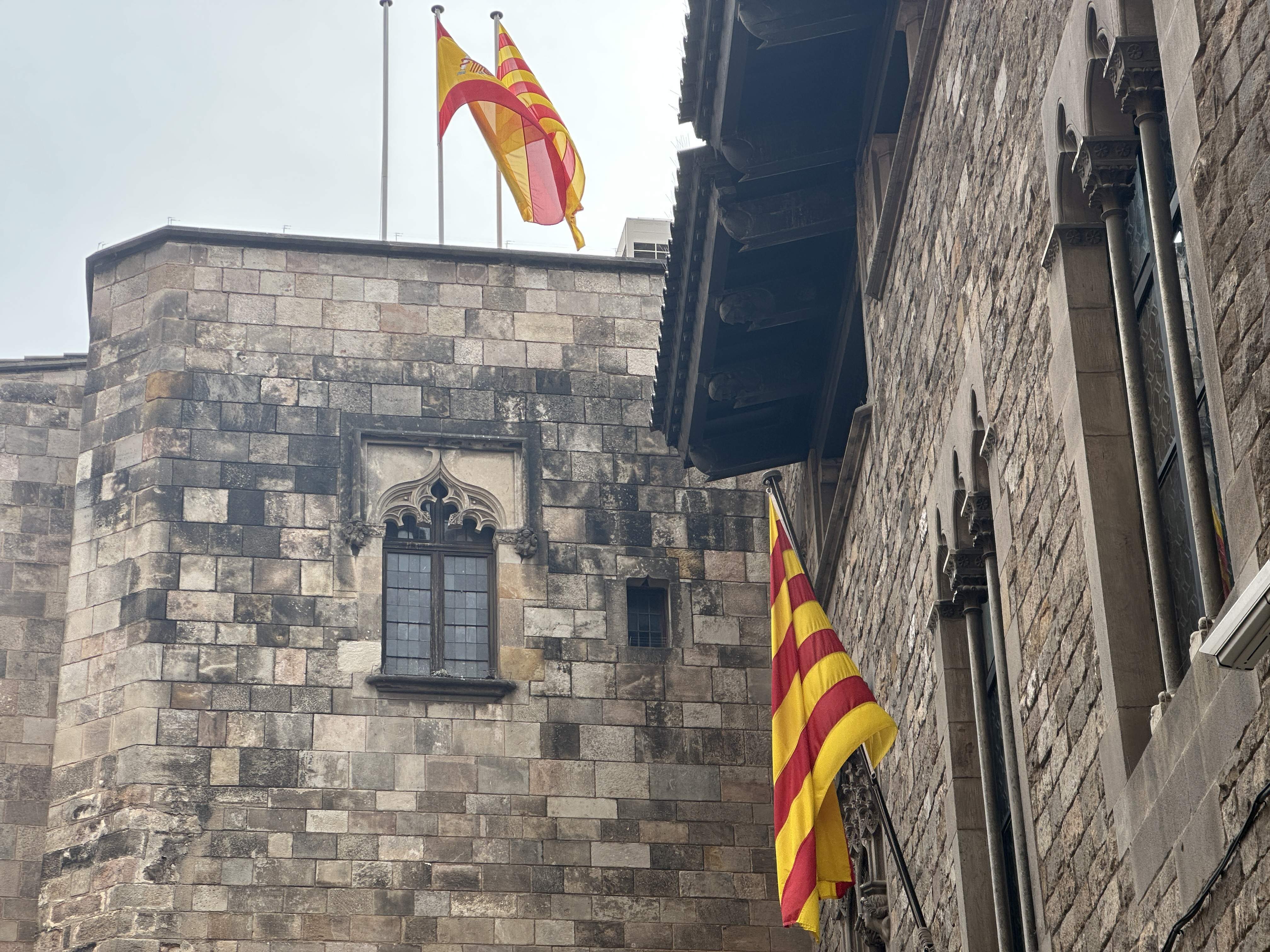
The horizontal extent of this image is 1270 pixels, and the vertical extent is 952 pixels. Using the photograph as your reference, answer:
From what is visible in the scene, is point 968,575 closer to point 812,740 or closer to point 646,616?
point 812,740

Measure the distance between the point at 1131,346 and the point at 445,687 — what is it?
10.3 meters

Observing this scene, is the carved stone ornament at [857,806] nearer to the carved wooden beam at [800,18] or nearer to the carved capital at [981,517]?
the carved capital at [981,517]

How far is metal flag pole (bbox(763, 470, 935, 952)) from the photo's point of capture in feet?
34.9

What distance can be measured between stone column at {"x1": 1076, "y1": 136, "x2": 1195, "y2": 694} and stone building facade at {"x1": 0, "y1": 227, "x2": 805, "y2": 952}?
9.92 meters

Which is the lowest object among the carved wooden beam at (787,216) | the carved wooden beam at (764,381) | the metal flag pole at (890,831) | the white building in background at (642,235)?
the metal flag pole at (890,831)

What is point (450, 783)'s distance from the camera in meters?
16.6

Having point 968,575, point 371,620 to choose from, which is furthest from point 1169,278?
point 371,620

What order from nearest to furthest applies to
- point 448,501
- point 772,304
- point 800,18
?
1. point 800,18
2. point 772,304
3. point 448,501

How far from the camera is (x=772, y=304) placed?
14.4m

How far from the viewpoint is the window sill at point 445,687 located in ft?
55.1

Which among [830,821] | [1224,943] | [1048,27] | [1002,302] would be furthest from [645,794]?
[1224,943]

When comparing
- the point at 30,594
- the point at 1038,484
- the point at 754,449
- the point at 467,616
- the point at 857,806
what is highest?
the point at 754,449

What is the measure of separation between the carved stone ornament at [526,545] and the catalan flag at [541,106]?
4348 mm

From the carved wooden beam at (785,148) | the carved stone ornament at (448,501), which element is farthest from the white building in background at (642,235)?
the carved wooden beam at (785,148)
